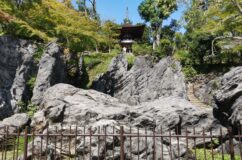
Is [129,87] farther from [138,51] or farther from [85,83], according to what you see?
[138,51]

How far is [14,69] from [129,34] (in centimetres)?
2122

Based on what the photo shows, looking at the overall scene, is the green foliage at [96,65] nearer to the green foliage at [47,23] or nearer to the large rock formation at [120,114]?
the green foliage at [47,23]

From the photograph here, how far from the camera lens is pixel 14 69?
20.2 metres

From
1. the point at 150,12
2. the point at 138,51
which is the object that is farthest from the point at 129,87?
the point at 150,12

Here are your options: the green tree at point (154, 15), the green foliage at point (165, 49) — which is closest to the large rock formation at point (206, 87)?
the green foliage at point (165, 49)

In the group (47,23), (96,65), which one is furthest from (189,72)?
(47,23)

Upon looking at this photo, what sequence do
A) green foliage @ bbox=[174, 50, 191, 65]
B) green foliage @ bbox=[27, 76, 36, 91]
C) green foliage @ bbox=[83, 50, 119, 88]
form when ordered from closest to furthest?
green foliage @ bbox=[27, 76, 36, 91]
green foliage @ bbox=[83, 50, 119, 88]
green foliage @ bbox=[174, 50, 191, 65]

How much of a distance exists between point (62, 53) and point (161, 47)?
12758mm

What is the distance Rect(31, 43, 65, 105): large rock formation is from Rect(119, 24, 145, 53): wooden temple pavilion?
16.4 metres

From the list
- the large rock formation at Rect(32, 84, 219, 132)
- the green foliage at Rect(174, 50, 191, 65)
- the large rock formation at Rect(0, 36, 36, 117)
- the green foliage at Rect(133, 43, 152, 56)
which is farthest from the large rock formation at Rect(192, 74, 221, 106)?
the large rock formation at Rect(0, 36, 36, 117)

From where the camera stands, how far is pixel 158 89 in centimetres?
2477

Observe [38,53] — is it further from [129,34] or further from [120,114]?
[129,34]

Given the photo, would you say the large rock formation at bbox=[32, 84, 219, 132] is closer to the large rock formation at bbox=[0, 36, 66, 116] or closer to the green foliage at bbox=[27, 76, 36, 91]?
the large rock formation at bbox=[0, 36, 66, 116]

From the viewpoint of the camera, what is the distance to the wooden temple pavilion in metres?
38.3
